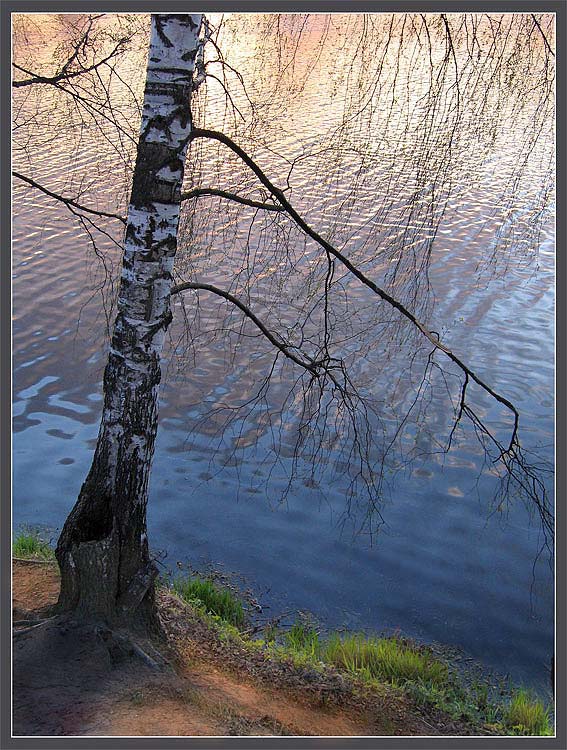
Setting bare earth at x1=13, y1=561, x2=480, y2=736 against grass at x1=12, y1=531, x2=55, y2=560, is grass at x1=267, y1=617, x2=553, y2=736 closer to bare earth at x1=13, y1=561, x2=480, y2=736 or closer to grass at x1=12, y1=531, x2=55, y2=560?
bare earth at x1=13, y1=561, x2=480, y2=736

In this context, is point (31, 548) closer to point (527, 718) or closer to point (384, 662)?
point (384, 662)

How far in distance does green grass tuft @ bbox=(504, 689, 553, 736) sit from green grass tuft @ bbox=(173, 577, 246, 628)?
5.92ft

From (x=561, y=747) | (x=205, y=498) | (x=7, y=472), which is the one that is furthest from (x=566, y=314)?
(x=205, y=498)

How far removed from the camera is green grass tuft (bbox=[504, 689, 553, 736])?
407 centimetres

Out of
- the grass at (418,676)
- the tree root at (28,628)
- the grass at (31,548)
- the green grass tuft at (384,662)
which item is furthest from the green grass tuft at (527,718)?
the grass at (31,548)

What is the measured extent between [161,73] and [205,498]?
419 centimetres

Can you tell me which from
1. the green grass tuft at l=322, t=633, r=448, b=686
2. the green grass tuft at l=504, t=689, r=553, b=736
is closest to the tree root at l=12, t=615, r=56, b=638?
the green grass tuft at l=322, t=633, r=448, b=686

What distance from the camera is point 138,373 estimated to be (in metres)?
3.44

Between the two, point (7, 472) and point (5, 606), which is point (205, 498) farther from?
point (5, 606)

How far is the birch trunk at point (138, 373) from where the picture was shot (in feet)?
10.5

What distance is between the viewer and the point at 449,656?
5.23m

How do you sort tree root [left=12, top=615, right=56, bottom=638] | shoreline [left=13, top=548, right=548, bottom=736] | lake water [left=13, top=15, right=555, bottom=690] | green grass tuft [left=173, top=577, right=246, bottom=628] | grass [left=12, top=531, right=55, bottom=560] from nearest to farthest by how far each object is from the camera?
tree root [left=12, top=615, right=56, bottom=638] < shoreline [left=13, top=548, right=548, bottom=736] < grass [left=12, top=531, right=55, bottom=560] < green grass tuft [left=173, top=577, right=246, bottom=628] < lake water [left=13, top=15, right=555, bottom=690]

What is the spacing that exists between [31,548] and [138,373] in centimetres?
242

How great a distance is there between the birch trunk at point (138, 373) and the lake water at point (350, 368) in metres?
0.85
